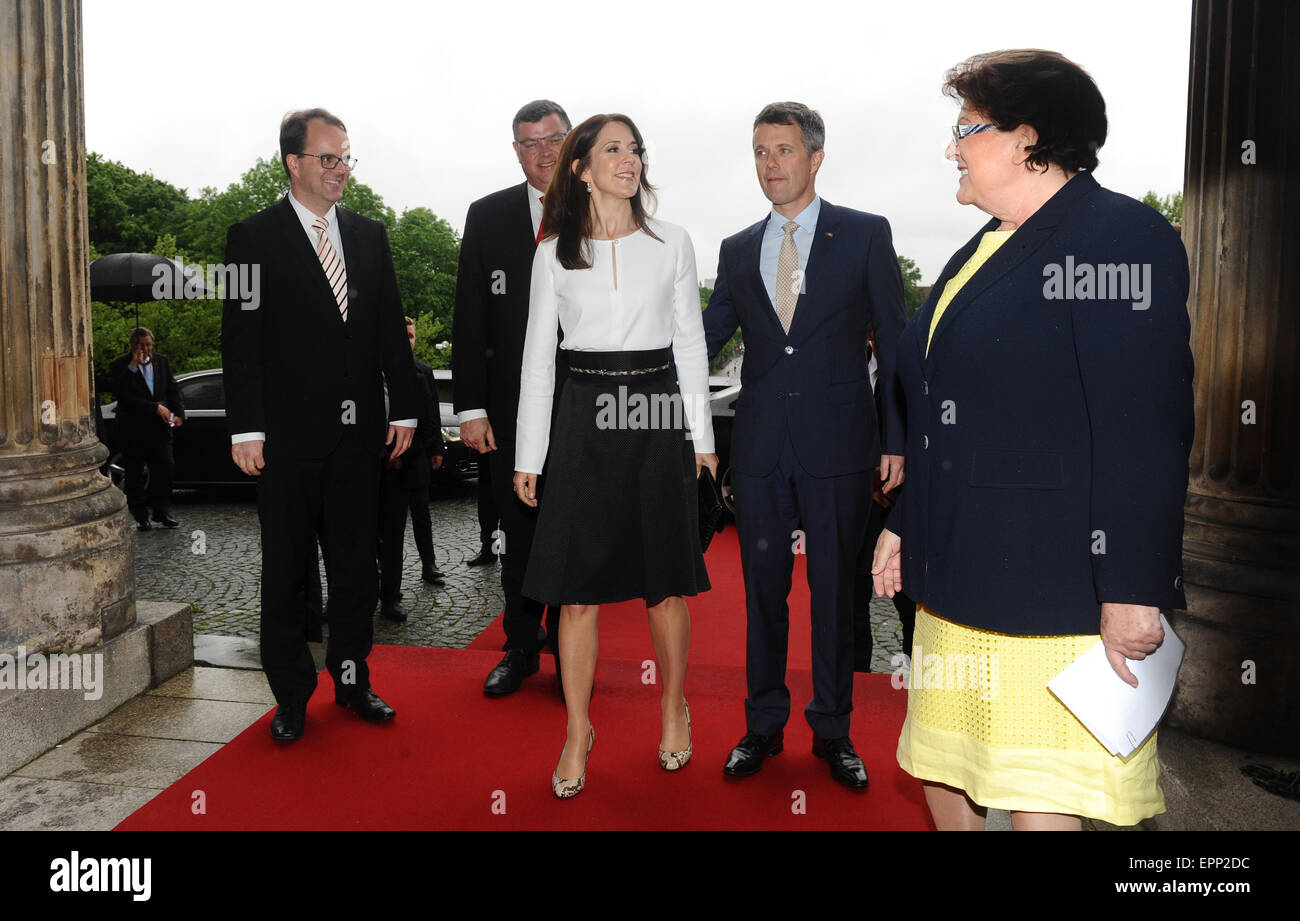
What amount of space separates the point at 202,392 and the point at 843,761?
1014 centimetres

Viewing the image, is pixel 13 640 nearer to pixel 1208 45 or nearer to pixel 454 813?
pixel 454 813

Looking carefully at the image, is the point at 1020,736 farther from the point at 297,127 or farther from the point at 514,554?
the point at 297,127

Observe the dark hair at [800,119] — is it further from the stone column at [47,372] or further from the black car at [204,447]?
the black car at [204,447]

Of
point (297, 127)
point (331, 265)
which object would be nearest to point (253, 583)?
point (331, 265)

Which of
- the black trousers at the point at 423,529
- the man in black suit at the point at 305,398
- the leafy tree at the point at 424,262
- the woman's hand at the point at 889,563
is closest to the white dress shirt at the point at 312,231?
the man in black suit at the point at 305,398

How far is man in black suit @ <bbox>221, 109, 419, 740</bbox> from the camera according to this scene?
371 centimetres

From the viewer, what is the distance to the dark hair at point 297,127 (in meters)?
3.72

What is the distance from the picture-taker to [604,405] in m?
3.21

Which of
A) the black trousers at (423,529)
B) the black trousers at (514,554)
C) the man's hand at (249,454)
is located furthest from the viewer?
the black trousers at (423,529)

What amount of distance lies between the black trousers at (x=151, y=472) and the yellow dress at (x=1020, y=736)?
9.30 meters

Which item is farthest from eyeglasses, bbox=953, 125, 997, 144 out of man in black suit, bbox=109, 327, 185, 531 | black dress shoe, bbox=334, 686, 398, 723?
man in black suit, bbox=109, 327, 185, 531

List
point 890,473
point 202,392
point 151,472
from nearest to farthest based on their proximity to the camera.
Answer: point 890,473 → point 151,472 → point 202,392

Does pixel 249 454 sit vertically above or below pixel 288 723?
above

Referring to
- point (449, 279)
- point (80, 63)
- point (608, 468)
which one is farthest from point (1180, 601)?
point (449, 279)
